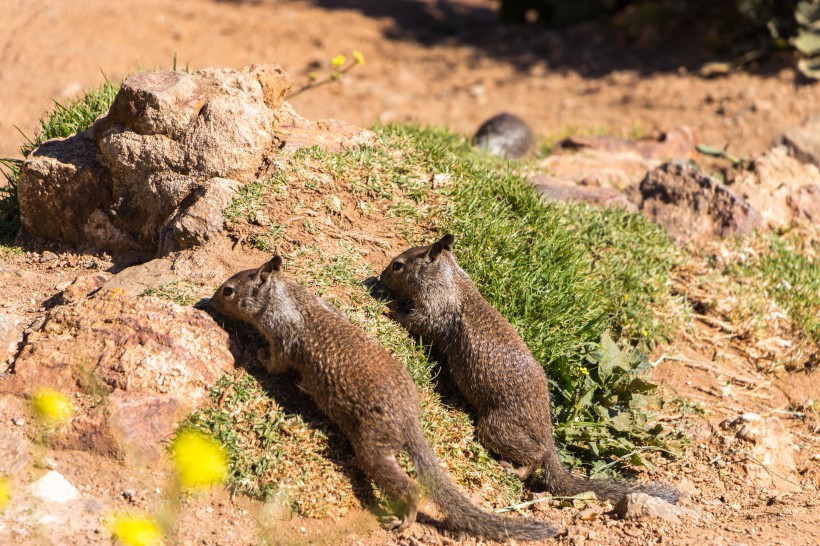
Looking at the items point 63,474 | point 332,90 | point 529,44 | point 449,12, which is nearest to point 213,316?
point 63,474

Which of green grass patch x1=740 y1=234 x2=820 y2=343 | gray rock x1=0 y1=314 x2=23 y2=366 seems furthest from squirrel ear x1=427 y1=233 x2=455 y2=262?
green grass patch x1=740 y1=234 x2=820 y2=343

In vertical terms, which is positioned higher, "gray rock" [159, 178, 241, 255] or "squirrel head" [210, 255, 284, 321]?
"gray rock" [159, 178, 241, 255]

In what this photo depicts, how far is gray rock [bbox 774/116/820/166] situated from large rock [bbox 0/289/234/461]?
A: 7063 millimetres

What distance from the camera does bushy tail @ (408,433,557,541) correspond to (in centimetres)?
400

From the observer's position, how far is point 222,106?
5477mm

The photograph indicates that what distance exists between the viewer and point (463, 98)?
503 inches

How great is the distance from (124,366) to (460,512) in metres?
1.82

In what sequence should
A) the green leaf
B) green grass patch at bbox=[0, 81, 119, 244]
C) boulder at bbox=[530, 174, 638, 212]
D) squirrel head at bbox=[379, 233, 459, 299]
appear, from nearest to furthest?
squirrel head at bbox=[379, 233, 459, 299], green grass patch at bbox=[0, 81, 119, 244], boulder at bbox=[530, 174, 638, 212], the green leaf

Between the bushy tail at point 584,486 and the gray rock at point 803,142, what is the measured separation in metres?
5.72

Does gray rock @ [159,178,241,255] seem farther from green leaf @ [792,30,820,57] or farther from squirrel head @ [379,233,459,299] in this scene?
green leaf @ [792,30,820,57]

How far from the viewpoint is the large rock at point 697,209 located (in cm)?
736

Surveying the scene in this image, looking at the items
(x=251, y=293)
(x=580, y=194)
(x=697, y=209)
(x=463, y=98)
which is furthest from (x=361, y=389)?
(x=463, y=98)

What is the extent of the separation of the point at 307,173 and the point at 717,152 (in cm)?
547

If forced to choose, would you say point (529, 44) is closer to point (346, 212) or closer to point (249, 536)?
point (346, 212)
